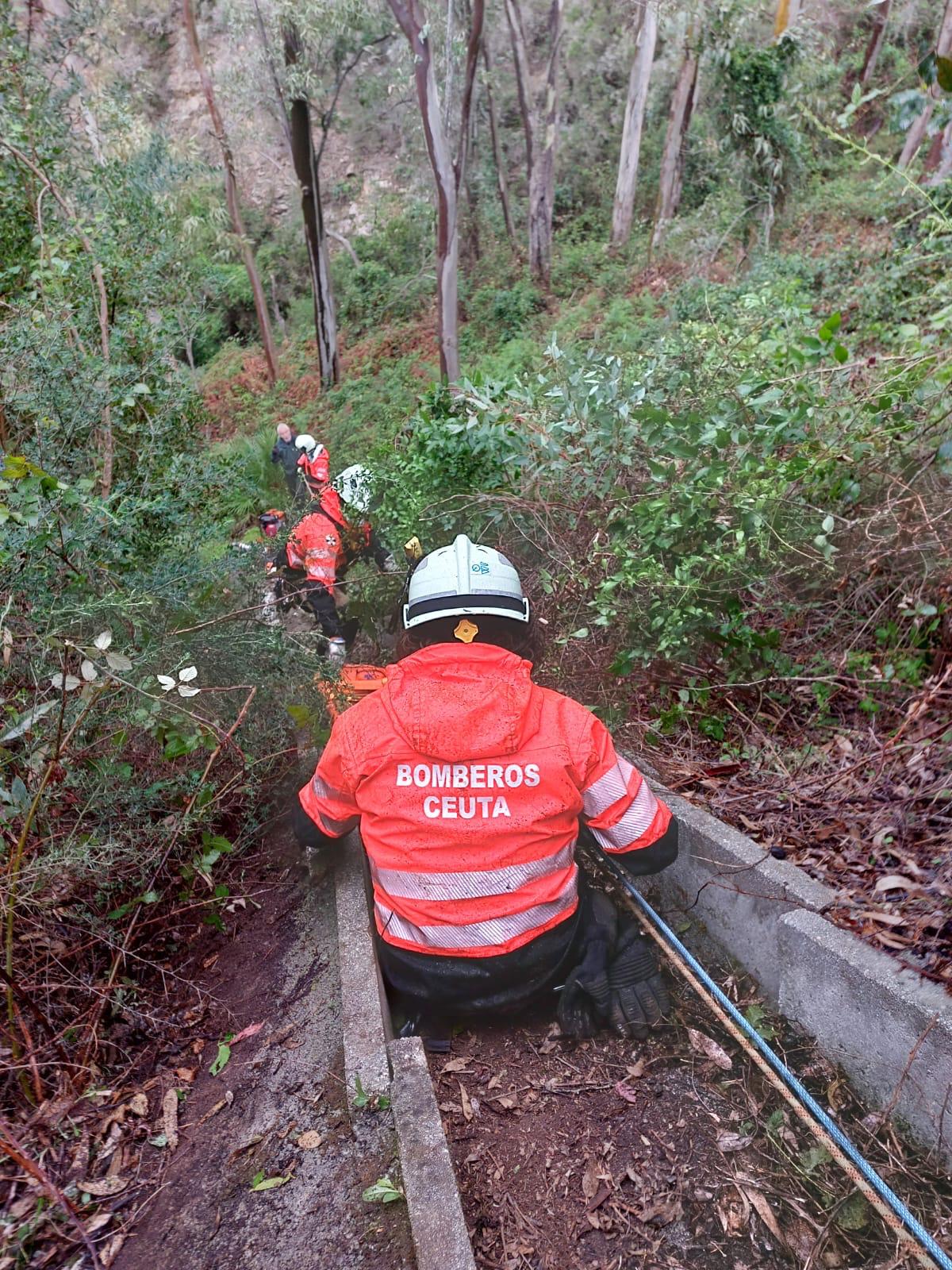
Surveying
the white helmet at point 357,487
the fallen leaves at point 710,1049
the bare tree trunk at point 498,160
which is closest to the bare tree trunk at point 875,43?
the bare tree trunk at point 498,160

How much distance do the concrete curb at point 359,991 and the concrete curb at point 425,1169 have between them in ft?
0.28

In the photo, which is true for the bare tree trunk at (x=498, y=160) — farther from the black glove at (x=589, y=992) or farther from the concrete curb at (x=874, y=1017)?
the concrete curb at (x=874, y=1017)

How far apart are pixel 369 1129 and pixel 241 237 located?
19291 mm

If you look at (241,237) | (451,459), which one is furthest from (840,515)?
(241,237)

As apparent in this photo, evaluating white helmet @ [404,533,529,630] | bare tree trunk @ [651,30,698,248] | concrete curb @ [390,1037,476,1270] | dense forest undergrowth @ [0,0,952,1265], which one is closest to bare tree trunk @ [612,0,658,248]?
bare tree trunk @ [651,30,698,248]

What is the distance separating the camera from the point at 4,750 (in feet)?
11.3

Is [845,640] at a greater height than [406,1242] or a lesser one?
greater

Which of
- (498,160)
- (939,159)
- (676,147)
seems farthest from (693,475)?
(498,160)

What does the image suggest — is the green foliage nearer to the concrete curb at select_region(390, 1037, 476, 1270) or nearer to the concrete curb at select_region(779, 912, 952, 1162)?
the concrete curb at select_region(779, 912, 952, 1162)

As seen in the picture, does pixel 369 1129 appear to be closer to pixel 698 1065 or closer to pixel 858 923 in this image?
pixel 698 1065

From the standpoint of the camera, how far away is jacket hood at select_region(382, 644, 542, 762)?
9.89 feet

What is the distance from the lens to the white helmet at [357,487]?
5.73m

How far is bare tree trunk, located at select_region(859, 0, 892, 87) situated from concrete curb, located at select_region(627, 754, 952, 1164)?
76.5 ft

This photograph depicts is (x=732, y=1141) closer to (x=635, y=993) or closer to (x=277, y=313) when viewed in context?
(x=635, y=993)
